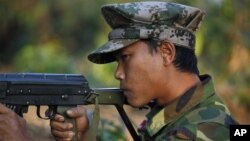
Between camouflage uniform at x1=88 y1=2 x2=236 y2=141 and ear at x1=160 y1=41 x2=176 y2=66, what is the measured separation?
27 mm

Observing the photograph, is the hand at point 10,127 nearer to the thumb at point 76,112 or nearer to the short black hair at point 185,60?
the thumb at point 76,112

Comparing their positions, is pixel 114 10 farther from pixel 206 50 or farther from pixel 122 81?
pixel 206 50

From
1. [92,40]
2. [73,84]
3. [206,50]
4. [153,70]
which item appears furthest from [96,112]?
[92,40]

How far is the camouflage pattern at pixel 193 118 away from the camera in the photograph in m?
3.26

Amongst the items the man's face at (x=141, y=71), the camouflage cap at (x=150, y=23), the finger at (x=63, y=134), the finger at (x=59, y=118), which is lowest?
the finger at (x=63, y=134)

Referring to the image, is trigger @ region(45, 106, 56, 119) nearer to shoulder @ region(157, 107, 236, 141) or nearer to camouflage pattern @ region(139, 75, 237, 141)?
→ camouflage pattern @ region(139, 75, 237, 141)

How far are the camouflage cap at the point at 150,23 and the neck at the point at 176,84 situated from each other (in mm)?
151

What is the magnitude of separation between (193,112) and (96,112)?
0.58 meters

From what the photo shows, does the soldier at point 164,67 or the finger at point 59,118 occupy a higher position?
the soldier at point 164,67

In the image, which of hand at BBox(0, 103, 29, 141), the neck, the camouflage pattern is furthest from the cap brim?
hand at BBox(0, 103, 29, 141)

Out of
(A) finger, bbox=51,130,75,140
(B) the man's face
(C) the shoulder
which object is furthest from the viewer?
(A) finger, bbox=51,130,75,140

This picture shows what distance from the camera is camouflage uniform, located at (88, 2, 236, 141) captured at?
131 inches

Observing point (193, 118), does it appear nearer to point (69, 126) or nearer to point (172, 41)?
point (172, 41)

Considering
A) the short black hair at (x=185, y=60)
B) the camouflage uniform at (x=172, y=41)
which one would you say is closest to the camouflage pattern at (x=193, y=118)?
the camouflage uniform at (x=172, y=41)
